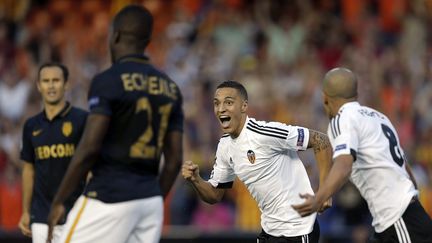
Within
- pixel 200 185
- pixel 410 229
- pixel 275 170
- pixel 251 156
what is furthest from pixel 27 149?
pixel 410 229

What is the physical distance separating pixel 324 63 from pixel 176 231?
14.0ft

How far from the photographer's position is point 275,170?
8422 millimetres

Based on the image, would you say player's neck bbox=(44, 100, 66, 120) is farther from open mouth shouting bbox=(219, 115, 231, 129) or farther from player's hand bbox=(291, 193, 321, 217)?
player's hand bbox=(291, 193, 321, 217)

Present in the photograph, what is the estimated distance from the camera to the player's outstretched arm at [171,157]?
6.84 m

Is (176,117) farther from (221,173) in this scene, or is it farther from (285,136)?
(221,173)

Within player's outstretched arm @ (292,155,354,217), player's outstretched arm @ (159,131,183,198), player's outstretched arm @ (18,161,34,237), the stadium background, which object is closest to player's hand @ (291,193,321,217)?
player's outstretched arm @ (292,155,354,217)

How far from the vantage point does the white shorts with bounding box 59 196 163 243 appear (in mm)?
6434

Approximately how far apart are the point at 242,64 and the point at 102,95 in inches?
384

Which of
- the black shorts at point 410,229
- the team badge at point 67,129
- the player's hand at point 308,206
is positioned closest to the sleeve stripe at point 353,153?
the player's hand at point 308,206

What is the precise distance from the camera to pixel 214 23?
17.0 m

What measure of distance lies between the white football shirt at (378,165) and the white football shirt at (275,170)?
88 cm

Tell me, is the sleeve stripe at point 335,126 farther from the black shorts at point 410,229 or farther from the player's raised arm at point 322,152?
the player's raised arm at point 322,152

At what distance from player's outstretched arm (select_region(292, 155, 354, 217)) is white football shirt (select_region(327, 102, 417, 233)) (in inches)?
11.5

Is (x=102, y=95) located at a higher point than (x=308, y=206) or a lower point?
higher
